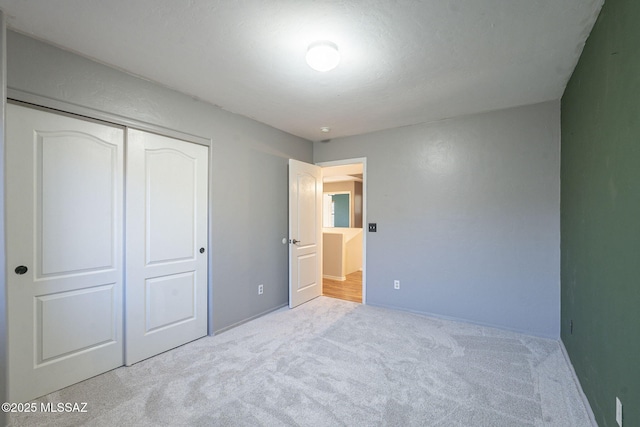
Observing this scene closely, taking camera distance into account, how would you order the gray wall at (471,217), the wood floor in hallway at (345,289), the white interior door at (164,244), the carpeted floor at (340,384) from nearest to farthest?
the carpeted floor at (340,384) → the white interior door at (164,244) → the gray wall at (471,217) → the wood floor in hallway at (345,289)

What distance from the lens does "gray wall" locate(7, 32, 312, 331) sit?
196cm

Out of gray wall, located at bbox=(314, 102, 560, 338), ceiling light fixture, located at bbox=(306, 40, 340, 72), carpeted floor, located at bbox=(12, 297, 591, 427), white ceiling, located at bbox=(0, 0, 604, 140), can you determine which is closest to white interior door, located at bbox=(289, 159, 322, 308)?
gray wall, located at bbox=(314, 102, 560, 338)

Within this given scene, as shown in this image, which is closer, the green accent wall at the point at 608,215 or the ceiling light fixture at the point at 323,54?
the green accent wall at the point at 608,215

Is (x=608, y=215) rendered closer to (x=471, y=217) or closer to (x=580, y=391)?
(x=580, y=391)

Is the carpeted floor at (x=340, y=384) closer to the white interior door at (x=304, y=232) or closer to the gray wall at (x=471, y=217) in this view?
the gray wall at (x=471, y=217)

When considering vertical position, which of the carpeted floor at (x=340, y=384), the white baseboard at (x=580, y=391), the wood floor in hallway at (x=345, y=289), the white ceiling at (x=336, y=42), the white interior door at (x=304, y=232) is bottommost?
the wood floor in hallway at (x=345, y=289)

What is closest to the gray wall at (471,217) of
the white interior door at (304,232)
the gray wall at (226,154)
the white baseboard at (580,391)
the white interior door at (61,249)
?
the white baseboard at (580,391)

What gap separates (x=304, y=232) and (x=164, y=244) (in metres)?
1.92

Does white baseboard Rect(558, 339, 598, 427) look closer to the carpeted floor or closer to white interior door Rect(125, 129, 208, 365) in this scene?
the carpeted floor

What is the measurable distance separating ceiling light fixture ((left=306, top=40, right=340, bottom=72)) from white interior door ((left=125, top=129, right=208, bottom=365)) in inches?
62.0

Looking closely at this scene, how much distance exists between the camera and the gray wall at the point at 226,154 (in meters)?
1.96

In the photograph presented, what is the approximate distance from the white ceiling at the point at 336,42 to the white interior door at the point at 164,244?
2.20 ft

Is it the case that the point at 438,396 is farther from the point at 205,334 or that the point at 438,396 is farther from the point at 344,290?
the point at 344,290

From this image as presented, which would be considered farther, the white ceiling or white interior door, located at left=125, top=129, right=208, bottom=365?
white interior door, located at left=125, top=129, right=208, bottom=365
